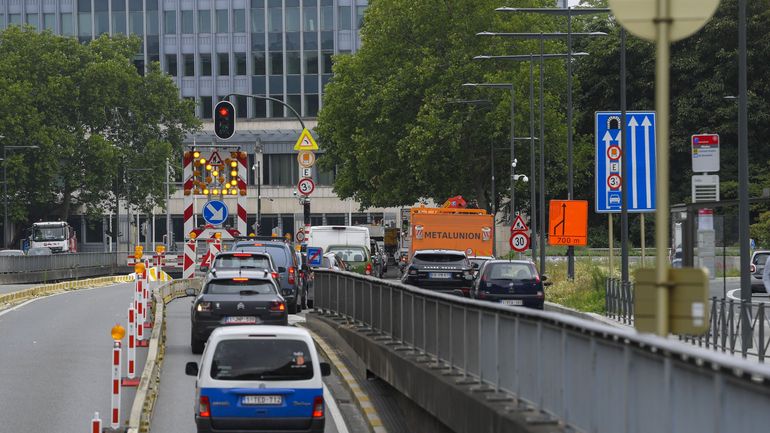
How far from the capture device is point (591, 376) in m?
10.7

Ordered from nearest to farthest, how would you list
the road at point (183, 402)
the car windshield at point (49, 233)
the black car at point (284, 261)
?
the road at point (183, 402), the black car at point (284, 261), the car windshield at point (49, 233)

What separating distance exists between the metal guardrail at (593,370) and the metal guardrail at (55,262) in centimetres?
5239

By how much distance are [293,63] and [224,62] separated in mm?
5165

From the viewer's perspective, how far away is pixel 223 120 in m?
41.2

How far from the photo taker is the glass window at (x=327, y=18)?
Result: 119062 millimetres

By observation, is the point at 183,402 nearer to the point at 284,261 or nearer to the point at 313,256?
the point at 284,261

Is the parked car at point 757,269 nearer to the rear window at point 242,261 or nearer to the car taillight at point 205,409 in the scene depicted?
the rear window at point 242,261

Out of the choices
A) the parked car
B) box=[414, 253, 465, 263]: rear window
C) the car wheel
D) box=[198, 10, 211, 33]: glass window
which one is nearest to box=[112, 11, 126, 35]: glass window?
box=[198, 10, 211, 33]: glass window

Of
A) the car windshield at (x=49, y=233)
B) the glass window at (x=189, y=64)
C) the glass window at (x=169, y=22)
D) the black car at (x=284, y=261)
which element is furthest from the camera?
the glass window at (x=189, y=64)

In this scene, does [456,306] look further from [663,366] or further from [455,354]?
[663,366]

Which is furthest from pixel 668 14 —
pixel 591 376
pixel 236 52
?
pixel 236 52

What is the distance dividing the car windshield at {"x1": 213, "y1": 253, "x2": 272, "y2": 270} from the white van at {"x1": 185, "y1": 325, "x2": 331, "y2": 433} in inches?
712

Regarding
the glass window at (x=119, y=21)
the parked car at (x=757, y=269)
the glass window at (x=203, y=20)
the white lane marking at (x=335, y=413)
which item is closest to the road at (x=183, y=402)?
the white lane marking at (x=335, y=413)

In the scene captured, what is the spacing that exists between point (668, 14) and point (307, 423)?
820 cm
